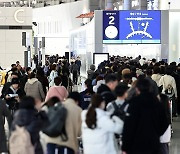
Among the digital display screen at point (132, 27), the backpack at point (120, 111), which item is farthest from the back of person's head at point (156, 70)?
the digital display screen at point (132, 27)

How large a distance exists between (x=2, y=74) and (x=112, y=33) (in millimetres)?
10164

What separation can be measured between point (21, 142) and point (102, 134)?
3.44 feet

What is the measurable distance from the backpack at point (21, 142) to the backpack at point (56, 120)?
331 mm

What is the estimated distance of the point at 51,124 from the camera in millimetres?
8438

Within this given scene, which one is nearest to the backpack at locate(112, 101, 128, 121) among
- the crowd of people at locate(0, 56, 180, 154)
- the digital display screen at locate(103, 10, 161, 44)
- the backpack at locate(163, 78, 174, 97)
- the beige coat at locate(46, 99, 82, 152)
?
the crowd of people at locate(0, 56, 180, 154)

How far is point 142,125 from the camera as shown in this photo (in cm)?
792

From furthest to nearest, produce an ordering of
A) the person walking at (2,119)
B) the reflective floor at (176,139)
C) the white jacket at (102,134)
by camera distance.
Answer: the reflective floor at (176,139)
the person walking at (2,119)
the white jacket at (102,134)

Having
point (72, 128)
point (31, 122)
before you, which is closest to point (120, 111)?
point (72, 128)

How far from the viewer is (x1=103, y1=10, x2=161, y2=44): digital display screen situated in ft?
96.2

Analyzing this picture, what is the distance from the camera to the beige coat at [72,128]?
345 inches

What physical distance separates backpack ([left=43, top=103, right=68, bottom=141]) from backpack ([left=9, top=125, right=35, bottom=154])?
1.09 ft

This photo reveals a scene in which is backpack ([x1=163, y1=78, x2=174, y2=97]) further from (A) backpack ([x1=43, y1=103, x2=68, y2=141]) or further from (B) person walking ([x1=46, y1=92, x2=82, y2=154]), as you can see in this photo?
(A) backpack ([x1=43, y1=103, x2=68, y2=141])

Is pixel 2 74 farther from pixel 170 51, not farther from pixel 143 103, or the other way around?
pixel 143 103

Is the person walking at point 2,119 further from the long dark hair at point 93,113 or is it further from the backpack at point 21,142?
the long dark hair at point 93,113
